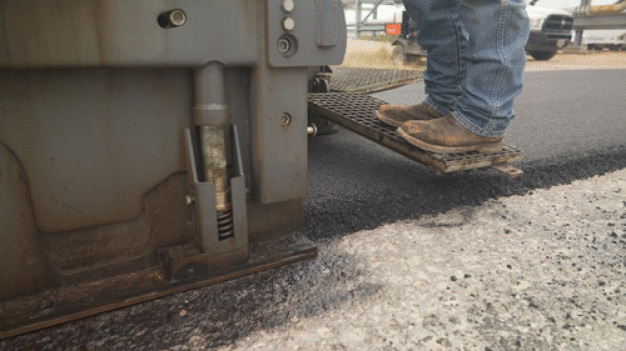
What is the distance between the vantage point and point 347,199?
187cm

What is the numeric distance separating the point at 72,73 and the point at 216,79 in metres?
0.31

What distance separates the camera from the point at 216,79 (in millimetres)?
1085

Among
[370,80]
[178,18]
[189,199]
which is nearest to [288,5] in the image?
[178,18]

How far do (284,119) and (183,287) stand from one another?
52 centimetres

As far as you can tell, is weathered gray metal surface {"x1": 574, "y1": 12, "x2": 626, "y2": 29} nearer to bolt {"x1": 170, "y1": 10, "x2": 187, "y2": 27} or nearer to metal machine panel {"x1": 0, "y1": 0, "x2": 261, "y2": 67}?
metal machine panel {"x1": 0, "y1": 0, "x2": 261, "y2": 67}

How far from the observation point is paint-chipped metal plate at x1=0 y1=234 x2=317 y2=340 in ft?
3.33

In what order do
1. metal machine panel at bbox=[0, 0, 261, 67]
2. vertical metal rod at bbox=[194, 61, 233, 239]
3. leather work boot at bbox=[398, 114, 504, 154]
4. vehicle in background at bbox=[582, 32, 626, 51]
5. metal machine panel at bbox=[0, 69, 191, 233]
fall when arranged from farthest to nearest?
vehicle in background at bbox=[582, 32, 626, 51]
leather work boot at bbox=[398, 114, 504, 154]
vertical metal rod at bbox=[194, 61, 233, 239]
metal machine panel at bbox=[0, 69, 191, 233]
metal machine panel at bbox=[0, 0, 261, 67]

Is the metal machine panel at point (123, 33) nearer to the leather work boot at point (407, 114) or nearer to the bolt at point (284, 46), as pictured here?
the bolt at point (284, 46)

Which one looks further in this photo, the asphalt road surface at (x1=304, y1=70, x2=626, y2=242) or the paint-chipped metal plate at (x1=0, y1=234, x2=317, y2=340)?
the asphalt road surface at (x1=304, y1=70, x2=626, y2=242)

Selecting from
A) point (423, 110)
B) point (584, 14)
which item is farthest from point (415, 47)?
point (584, 14)

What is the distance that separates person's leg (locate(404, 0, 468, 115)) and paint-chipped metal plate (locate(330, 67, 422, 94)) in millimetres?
783

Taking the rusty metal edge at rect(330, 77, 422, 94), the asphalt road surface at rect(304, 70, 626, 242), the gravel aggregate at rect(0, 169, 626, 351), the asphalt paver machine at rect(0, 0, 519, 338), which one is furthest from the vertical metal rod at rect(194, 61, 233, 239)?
the rusty metal edge at rect(330, 77, 422, 94)

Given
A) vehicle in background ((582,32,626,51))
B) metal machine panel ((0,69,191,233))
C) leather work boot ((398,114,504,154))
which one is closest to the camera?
metal machine panel ((0,69,191,233))

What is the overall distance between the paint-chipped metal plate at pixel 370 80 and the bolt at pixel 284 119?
5.82 ft
